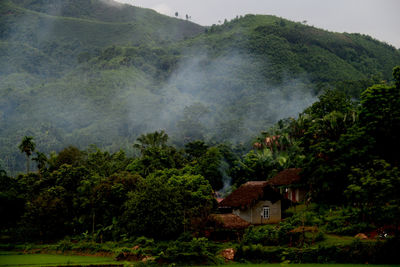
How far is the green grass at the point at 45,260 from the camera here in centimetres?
2806

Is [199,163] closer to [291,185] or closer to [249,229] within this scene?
[291,185]

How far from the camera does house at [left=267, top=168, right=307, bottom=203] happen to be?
40719 mm

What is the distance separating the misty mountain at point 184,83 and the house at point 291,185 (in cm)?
4855

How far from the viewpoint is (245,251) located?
26312mm

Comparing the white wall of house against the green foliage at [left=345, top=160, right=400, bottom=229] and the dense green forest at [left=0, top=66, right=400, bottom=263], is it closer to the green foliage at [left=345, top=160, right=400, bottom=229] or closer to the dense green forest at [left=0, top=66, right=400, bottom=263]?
the dense green forest at [left=0, top=66, right=400, bottom=263]

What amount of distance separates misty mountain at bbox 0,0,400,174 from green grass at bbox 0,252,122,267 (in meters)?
57.0

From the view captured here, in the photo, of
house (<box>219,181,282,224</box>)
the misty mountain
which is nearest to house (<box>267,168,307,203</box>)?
house (<box>219,181,282,224</box>)

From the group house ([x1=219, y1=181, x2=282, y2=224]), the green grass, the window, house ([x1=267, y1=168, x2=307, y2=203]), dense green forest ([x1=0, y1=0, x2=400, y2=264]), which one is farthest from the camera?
house ([x1=267, y1=168, x2=307, y2=203])

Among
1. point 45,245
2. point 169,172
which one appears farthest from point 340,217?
point 45,245

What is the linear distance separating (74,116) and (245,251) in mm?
101807

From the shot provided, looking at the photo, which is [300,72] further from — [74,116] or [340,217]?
[340,217]

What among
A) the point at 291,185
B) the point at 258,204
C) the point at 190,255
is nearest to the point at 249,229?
the point at 258,204

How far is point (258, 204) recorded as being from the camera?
116 ft

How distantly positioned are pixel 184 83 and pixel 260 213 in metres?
127
